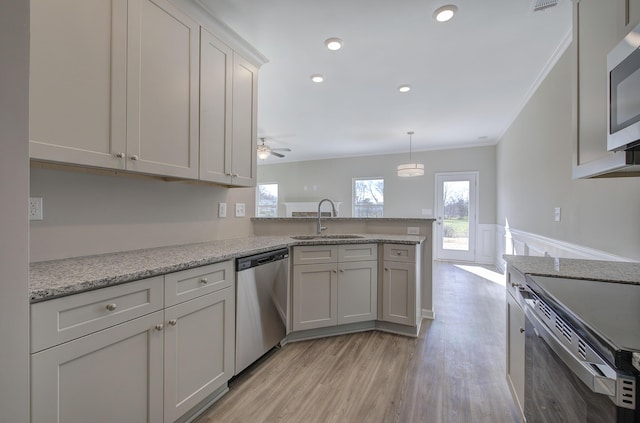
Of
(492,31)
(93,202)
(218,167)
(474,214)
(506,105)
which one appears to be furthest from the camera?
(474,214)

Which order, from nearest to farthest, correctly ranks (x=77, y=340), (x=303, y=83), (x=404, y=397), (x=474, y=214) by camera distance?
(x=77, y=340)
(x=404, y=397)
(x=303, y=83)
(x=474, y=214)

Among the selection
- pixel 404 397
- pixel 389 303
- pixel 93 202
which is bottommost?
pixel 404 397

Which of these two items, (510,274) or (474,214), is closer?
(510,274)

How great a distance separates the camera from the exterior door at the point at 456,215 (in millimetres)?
6340

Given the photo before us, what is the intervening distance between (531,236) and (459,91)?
2053 mm

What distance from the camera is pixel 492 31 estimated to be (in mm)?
2363

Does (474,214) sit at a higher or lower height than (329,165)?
lower

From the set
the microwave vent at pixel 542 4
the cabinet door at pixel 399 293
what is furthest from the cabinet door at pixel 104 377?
the microwave vent at pixel 542 4

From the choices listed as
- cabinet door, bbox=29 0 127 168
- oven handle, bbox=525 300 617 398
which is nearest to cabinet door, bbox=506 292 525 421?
oven handle, bbox=525 300 617 398

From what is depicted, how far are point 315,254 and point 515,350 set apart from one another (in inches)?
60.8

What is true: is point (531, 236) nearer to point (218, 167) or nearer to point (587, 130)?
point (587, 130)

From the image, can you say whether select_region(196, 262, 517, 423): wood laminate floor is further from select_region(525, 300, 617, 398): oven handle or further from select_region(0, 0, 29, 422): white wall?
select_region(0, 0, 29, 422): white wall

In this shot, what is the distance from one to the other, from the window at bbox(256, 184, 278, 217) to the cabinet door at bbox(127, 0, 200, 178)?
6537 millimetres

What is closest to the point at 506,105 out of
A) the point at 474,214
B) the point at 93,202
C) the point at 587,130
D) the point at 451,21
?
the point at 451,21
